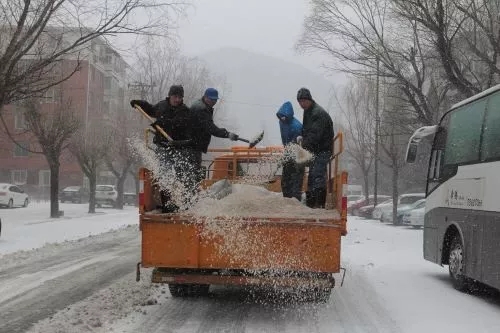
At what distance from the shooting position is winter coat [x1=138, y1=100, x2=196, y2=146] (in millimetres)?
7659

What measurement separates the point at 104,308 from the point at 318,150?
11.0 ft

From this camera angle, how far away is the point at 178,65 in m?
38.8

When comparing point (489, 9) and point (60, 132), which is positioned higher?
point (489, 9)

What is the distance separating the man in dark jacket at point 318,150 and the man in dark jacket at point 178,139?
1.51 m

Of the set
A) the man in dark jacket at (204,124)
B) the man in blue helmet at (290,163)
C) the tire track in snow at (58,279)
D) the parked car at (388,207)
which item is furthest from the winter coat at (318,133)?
the parked car at (388,207)

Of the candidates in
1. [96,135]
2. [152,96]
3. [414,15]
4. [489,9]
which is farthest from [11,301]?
[152,96]

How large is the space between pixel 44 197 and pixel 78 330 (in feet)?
164

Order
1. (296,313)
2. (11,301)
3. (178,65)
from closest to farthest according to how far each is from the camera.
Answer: (296,313) < (11,301) < (178,65)

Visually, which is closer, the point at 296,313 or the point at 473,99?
the point at 296,313

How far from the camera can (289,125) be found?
8.37 meters

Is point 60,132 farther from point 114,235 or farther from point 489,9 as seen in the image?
point 489,9

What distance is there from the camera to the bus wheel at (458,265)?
858cm

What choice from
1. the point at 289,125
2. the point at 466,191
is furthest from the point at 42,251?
the point at 466,191

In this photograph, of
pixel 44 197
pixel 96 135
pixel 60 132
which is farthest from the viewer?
pixel 44 197
